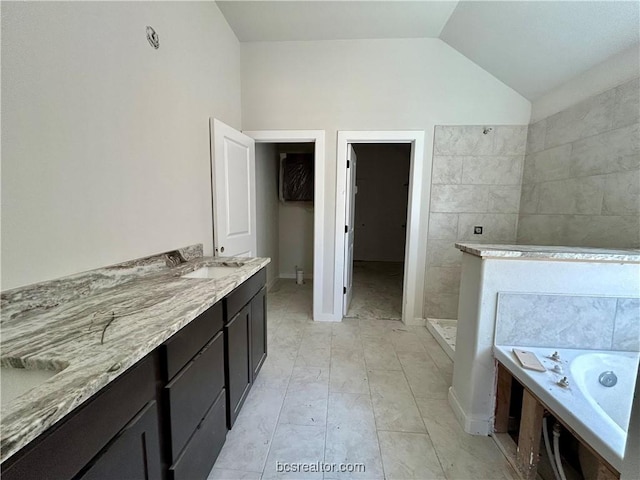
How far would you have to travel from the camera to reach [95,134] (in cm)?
112

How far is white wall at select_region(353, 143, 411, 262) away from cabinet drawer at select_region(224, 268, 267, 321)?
4.56m

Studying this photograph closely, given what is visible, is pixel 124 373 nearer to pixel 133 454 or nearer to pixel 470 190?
pixel 133 454

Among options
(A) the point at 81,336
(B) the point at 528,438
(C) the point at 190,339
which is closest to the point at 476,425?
(B) the point at 528,438

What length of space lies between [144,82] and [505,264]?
7.25ft

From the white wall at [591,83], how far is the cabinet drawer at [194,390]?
2979 millimetres

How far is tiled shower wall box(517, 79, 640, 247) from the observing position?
5.34 ft

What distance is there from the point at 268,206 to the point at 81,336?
335cm

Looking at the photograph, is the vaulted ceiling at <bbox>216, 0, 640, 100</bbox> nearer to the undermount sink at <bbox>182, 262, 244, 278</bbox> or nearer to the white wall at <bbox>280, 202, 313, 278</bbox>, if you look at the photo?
the undermount sink at <bbox>182, 262, 244, 278</bbox>

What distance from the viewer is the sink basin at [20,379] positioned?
64cm

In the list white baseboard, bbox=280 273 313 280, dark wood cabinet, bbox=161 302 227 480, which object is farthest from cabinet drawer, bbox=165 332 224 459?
white baseboard, bbox=280 273 313 280

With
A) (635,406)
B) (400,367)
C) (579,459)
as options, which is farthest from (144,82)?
(579,459)

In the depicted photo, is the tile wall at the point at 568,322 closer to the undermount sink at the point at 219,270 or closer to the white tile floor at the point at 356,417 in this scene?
the white tile floor at the point at 356,417

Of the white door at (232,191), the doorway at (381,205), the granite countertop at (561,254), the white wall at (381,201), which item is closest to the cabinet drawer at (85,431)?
the white door at (232,191)

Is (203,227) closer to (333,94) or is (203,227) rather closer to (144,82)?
(144,82)
